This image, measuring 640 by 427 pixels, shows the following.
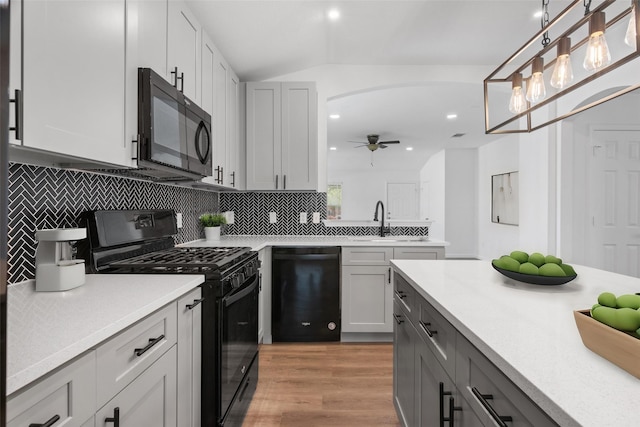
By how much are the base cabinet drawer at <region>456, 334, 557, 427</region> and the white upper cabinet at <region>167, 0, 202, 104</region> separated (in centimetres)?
194

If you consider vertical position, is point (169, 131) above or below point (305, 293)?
above

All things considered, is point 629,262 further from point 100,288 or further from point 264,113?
point 100,288

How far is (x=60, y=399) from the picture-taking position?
76 cm

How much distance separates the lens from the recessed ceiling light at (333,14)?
8.38 feet

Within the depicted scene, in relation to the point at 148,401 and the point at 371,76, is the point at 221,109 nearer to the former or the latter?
the point at 371,76

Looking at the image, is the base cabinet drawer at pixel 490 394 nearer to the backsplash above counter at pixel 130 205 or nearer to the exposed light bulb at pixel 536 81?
the exposed light bulb at pixel 536 81

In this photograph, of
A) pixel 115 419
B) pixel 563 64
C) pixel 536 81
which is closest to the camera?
pixel 115 419

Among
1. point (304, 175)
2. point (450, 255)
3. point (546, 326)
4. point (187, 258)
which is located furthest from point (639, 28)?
point (450, 255)

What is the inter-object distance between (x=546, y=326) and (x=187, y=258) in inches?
63.9

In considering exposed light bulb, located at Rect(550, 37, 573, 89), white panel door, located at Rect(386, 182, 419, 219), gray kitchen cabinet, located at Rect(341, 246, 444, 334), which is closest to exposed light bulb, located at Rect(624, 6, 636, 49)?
exposed light bulb, located at Rect(550, 37, 573, 89)

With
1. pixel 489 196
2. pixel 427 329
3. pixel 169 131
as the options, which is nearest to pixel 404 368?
pixel 427 329

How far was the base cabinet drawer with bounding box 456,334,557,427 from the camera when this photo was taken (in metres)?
0.67

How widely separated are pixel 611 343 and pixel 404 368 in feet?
4.00

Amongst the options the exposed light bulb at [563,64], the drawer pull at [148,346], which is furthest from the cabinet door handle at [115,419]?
the exposed light bulb at [563,64]
